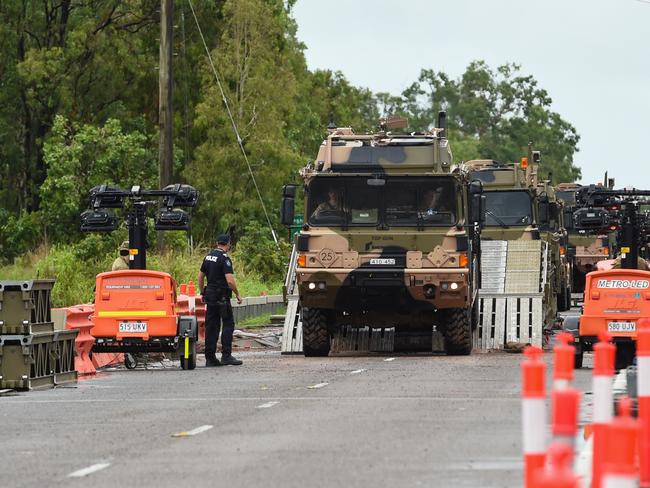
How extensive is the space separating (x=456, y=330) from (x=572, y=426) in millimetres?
19873

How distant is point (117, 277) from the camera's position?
2534 cm

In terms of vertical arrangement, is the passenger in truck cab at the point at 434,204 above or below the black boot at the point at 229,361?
above

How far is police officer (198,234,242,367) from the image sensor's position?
25.9 meters

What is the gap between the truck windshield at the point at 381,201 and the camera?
89.4ft

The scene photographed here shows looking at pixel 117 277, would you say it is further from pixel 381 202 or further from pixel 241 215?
pixel 241 215

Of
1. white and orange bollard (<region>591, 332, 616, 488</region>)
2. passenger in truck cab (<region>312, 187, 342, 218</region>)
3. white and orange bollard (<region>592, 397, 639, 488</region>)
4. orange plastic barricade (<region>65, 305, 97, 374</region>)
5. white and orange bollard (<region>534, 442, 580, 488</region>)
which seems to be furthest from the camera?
passenger in truck cab (<region>312, 187, 342, 218</region>)

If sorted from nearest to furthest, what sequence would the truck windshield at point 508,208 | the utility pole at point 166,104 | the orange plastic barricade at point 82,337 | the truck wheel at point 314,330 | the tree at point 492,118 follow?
the orange plastic barricade at point 82,337
the truck wheel at point 314,330
the truck windshield at point 508,208
the utility pole at point 166,104
the tree at point 492,118

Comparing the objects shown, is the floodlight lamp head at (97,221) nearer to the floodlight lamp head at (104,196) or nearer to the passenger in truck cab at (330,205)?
the floodlight lamp head at (104,196)

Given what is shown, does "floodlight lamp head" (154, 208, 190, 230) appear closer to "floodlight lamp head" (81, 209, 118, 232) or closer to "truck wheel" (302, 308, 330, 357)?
"floodlight lamp head" (81, 209, 118, 232)

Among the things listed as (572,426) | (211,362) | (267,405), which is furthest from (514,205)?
(572,426)

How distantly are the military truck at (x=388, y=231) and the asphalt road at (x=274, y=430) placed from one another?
3387mm

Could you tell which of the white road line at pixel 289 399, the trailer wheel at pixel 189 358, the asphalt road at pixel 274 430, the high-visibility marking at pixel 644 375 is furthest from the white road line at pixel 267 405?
the trailer wheel at pixel 189 358

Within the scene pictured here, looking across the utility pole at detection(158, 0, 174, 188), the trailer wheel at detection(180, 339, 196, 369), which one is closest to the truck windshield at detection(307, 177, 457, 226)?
the trailer wheel at detection(180, 339, 196, 369)

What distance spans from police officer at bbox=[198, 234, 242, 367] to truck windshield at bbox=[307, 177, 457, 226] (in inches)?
72.0
